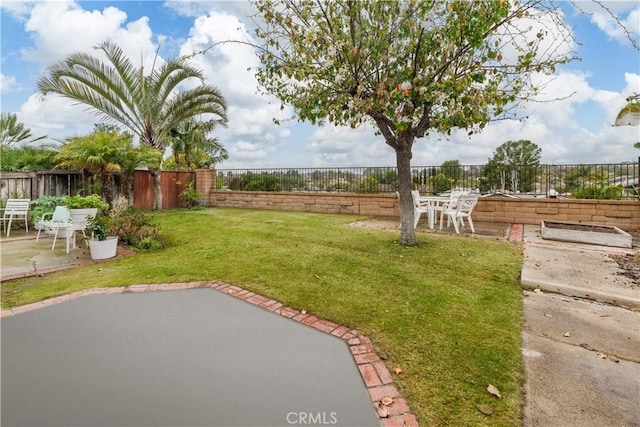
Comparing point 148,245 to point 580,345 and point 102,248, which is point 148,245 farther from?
point 580,345

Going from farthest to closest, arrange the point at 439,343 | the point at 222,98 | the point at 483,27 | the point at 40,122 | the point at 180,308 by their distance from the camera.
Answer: the point at 222,98, the point at 40,122, the point at 483,27, the point at 180,308, the point at 439,343

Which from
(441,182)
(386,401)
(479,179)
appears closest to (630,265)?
(386,401)

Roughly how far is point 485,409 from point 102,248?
540cm

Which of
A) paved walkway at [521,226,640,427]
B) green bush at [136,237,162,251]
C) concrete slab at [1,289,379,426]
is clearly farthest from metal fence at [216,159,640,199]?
concrete slab at [1,289,379,426]

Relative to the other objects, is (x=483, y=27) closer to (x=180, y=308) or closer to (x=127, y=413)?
(x=180, y=308)

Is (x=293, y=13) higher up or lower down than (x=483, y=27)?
higher up

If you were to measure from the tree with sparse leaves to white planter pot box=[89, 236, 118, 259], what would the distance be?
3653mm

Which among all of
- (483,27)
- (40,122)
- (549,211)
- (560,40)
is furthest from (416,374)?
(40,122)

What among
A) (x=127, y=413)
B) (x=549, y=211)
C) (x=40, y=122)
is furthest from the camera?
(x=40, y=122)

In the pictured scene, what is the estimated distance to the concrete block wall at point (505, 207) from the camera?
25.1ft

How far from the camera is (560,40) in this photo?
4.28 metres

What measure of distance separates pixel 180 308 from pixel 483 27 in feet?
15.9

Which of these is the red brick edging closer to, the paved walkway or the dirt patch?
the dirt patch

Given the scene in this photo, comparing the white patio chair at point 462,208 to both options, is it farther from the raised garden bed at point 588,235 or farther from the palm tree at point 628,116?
the palm tree at point 628,116
